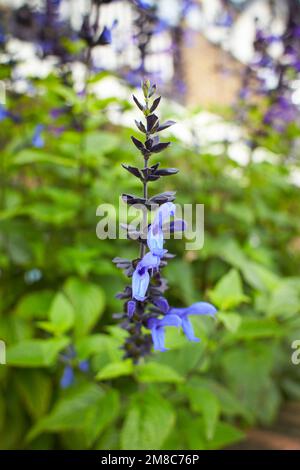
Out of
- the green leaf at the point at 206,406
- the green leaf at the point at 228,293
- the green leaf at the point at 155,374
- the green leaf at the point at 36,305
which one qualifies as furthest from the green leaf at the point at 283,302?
the green leaf at the point at 36,305

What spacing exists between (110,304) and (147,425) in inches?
23.7

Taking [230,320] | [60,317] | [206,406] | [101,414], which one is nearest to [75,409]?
[101,414]

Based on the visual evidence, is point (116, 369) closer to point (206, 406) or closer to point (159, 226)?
point (206, 406)

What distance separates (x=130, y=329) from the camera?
1.14 meters

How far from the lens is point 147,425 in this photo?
121cm

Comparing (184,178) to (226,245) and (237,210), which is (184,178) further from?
(226,245)

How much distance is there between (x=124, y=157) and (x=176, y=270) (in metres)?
0.53

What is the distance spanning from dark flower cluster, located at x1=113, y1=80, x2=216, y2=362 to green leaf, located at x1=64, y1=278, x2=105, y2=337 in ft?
1.24

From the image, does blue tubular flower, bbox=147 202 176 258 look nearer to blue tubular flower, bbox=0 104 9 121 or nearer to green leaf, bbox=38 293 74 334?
green leaf, bbox=38 293 74 334

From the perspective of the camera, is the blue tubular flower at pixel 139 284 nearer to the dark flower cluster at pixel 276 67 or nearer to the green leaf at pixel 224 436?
the green leaf at pixel 224 436

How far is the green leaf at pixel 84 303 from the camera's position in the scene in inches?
61.3

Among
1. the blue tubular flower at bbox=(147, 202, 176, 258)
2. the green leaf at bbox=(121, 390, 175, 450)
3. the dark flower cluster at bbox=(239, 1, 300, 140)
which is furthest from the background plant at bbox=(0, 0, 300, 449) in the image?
the blue tubular flower at bbox=(147, 202, 176, 258)

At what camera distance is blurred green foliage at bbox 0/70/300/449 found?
1.37 metres

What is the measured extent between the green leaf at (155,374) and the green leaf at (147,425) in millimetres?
71
